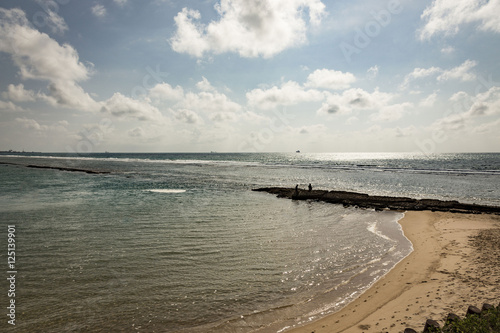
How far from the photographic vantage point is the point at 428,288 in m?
10.8

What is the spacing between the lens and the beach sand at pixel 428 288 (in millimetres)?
8469

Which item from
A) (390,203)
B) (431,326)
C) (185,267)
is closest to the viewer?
(431,326)

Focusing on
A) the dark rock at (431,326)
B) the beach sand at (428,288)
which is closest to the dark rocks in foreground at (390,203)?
the beach sand at (428,288)

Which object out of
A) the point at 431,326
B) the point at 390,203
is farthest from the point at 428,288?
the point at 390,203

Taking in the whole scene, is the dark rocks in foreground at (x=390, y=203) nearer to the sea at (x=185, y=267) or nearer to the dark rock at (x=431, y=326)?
the sea at (x=185, y=267)

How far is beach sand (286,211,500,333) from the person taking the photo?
847 cm

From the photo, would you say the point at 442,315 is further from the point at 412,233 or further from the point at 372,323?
the point at 412,233

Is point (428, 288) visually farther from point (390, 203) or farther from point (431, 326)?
point (390, 203)

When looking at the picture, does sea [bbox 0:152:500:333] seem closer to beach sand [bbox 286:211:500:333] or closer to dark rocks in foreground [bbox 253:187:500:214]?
beach sand [bbox 286:211:500:333]

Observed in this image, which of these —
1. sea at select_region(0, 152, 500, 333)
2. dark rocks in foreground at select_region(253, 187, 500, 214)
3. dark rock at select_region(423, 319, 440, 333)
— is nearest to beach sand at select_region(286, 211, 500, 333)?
sea at select_region(0, 152, 500, 333)

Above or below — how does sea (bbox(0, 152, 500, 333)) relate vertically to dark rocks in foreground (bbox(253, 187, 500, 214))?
below

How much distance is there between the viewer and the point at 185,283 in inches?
444

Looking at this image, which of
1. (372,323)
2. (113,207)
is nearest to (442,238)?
(372,323)

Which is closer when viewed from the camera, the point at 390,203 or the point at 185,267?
the point at 185,267
